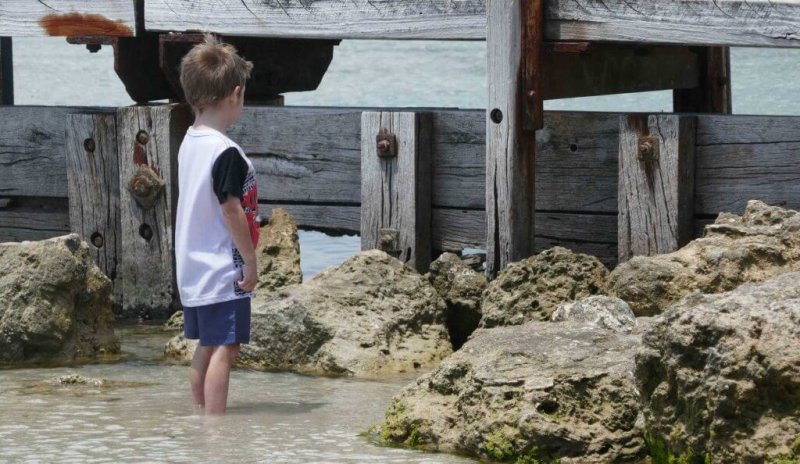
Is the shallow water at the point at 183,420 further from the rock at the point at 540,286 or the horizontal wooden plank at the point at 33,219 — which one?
the horizontal wooden plank at the point at 33,219

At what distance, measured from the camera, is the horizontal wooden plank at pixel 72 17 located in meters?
7.99

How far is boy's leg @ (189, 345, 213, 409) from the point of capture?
5.40m

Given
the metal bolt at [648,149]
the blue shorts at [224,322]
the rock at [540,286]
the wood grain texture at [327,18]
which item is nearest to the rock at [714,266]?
the rock at [540,286]

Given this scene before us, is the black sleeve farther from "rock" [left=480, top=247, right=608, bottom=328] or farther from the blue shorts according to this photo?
"rock" [left=480, top=247, right=608, bottom=328]

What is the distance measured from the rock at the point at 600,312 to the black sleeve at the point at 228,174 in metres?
1.38

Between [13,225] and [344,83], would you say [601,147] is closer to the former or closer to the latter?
[13,225]

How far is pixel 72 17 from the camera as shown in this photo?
8.05 meters

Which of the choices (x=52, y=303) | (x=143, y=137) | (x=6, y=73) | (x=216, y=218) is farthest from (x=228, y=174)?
(x=6, y=73)

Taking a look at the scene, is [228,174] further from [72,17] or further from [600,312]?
[72,17]

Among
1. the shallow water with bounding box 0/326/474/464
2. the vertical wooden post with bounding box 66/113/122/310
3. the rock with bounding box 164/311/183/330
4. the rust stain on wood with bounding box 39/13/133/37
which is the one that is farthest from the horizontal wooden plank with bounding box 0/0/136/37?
the shallow water with bounding box 0/326/474/464

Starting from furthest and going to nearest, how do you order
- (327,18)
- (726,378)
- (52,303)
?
(327,18) → (52,303) → (726,378)

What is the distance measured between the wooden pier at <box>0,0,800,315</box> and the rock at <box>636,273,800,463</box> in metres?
2.43

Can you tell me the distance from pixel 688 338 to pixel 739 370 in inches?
7.7

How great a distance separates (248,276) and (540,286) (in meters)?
1.72
